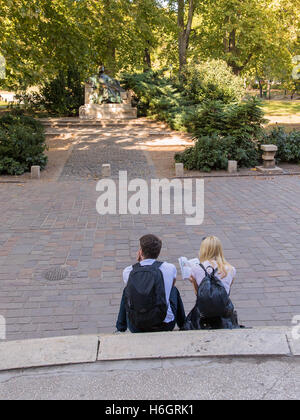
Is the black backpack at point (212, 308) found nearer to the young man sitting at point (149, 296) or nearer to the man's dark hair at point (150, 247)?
the young man sitting at point (149, 296)

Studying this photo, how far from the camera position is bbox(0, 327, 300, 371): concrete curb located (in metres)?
3.51

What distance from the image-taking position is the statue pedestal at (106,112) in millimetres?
22984

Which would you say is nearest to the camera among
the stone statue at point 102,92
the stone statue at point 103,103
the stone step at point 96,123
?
the stone step at point 96,123

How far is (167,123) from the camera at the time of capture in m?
21.6

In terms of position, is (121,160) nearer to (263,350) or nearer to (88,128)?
(88,128)

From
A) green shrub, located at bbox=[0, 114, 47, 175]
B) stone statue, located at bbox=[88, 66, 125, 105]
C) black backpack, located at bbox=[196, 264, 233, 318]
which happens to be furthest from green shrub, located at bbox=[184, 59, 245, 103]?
black backpack, located at bbox=[196, 264, 233, 318]

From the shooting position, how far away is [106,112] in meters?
23.3

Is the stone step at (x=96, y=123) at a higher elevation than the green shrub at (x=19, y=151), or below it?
higher

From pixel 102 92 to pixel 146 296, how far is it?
70.0 feet

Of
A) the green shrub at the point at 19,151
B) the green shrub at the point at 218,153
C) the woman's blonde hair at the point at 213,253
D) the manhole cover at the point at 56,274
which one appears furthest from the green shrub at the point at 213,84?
the woman's blonde hair at the point at 213,253

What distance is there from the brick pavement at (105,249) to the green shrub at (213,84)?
10.4 metres

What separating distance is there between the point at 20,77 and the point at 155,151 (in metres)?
5.76

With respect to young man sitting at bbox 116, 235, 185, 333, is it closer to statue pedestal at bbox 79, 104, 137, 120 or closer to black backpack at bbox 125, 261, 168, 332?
black backpack at bbox 125, 261, 168, 332
